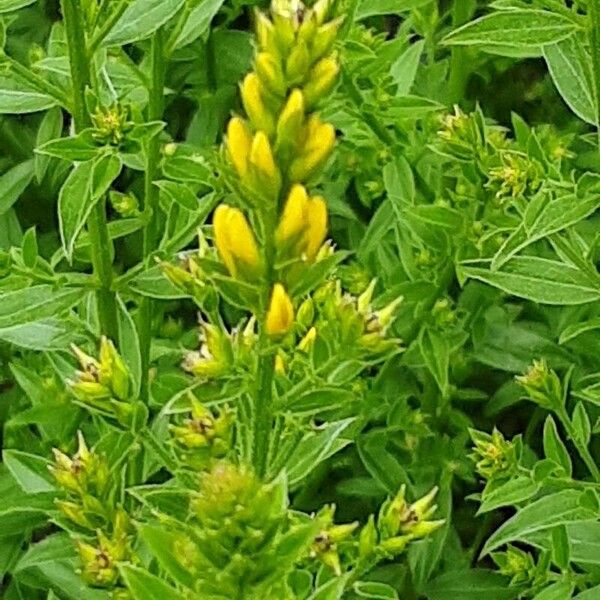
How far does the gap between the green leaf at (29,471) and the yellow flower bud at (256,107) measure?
1150 mm

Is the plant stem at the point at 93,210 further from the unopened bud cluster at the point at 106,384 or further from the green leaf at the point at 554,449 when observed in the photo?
the green leaf at the point at 554,449

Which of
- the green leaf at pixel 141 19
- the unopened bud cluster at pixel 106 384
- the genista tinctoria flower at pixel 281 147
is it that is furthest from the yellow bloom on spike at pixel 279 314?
the green leaf at pixel 141 19

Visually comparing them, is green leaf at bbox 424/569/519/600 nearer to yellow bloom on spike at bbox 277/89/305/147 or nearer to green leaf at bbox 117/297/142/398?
green leaf at bbox 117/297/142/398

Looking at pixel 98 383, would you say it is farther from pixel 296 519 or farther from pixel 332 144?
pixel 332 144

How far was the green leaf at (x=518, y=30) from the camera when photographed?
6.39 ft

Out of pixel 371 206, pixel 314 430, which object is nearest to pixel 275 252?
pixel 314 430

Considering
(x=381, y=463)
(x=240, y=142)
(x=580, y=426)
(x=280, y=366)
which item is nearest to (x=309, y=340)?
(x=280, y=366)

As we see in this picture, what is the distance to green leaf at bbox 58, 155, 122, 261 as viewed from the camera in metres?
1.85

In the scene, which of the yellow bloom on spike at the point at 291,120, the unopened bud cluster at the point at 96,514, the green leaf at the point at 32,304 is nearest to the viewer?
the yellow bloom on spike at the point at 291,120

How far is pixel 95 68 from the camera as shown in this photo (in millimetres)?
2062

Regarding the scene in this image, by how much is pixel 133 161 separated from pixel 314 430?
920 mm

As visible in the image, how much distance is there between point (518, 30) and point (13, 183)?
124 cm

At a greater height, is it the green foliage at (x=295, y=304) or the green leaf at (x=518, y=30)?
the green leaf at (x=518, y=30)

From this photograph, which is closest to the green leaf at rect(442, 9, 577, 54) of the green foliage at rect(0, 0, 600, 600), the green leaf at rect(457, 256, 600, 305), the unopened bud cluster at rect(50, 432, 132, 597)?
the green foliage at rect(0, 0, 600, 600)
